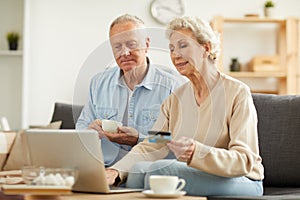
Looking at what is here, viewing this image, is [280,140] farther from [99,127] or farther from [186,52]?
[99,127]

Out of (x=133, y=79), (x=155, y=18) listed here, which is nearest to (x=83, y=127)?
(x=133, y=79)

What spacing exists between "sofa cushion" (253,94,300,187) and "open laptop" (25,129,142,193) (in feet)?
3.62

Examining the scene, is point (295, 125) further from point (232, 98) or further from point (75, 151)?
point (75, 151)

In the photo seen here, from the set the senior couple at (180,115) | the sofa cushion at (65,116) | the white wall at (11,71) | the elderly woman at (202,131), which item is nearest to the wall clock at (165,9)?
the white wall at (11,71)

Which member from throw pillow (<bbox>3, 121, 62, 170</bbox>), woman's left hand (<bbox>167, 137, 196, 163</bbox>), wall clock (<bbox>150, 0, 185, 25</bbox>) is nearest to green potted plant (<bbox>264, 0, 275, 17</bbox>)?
wall clock (<bbox>150, 0, 185, 25</bbox>)

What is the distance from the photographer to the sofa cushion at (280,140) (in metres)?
3.05

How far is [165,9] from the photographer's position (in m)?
6.16

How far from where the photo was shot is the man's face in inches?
114

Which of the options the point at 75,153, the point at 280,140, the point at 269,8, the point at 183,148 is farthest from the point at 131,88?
the point at 269,8

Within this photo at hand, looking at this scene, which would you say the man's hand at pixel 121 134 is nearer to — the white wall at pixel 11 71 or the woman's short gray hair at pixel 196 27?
the woman's short gray hair at pixel 196 27

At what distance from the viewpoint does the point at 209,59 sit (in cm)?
269

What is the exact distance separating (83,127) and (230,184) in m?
0.91

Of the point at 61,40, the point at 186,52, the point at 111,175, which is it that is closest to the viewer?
the point at 111,175

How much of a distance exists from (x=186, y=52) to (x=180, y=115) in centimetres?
28
